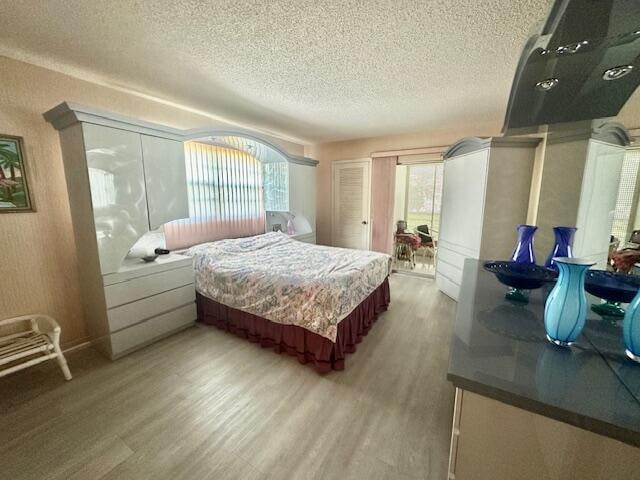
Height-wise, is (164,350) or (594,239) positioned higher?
(594,239)

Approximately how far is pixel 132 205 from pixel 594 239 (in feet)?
12.2

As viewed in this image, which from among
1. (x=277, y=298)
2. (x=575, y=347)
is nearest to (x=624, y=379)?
(x=575, y=347)

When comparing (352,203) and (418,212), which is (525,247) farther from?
(418,212)

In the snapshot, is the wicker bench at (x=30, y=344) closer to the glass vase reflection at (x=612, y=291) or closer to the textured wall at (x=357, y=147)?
the glass vase reflection at (x=612, y=291)

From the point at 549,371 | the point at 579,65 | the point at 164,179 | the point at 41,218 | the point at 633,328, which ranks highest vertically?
the point at 579,65

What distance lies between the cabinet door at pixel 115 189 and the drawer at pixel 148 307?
1.19 feet

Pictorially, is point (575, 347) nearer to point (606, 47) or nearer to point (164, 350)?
point (606, 47)

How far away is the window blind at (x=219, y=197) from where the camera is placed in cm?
310

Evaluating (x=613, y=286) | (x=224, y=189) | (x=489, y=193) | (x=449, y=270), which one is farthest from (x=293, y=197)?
(x=613, y=286)

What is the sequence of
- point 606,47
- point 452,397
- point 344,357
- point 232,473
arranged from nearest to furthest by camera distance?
1. point 606,47
2. point 232,473
3. point 452,397
4. point 344,357

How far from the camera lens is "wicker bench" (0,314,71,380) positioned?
175 centimetres

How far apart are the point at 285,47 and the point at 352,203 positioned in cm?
337

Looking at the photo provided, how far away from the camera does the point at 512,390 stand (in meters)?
0.69

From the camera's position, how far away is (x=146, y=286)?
91.4 inches
